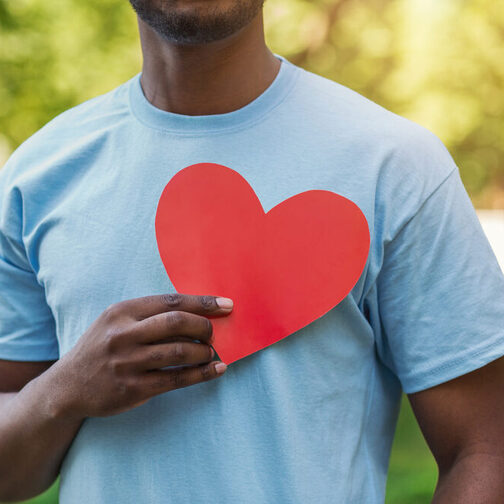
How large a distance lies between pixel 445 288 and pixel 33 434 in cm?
75

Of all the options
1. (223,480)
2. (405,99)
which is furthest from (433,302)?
(405,99)

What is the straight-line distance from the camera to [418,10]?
26.2 feet

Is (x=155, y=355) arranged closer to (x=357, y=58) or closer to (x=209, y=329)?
(x=209, y=329)

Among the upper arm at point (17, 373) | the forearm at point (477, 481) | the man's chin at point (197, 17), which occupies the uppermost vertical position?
the man's chin at point (197, 17)

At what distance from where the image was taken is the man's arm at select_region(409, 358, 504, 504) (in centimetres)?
113

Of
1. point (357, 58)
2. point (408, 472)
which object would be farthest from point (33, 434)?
point (357, 58)

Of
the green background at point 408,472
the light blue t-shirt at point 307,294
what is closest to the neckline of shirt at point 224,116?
the light blue t-shirt at point 307,294

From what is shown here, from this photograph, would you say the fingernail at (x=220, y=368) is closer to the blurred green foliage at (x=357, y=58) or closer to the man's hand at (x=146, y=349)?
the man's hand at (x=146, y=349)

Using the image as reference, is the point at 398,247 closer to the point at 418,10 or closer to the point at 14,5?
the point at 14,5

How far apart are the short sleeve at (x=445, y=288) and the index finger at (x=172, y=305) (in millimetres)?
285

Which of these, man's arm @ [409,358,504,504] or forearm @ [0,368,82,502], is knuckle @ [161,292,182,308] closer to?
forearm @ [0,368,82,502]

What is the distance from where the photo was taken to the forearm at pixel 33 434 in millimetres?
1188

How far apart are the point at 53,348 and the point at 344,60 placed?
7.91m

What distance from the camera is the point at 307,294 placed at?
1106mm
